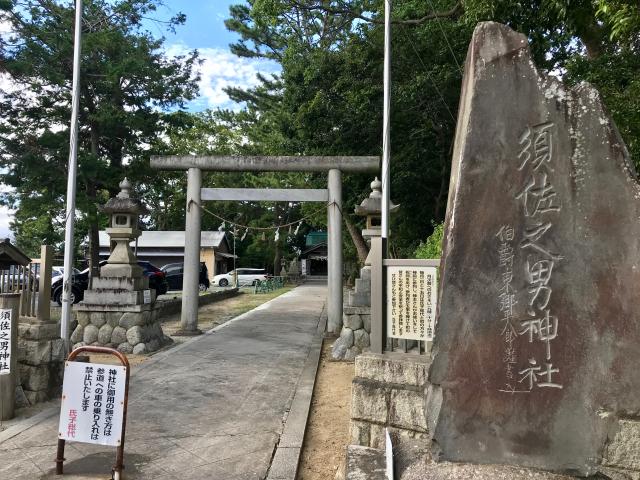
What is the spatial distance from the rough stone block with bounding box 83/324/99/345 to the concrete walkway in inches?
60.2

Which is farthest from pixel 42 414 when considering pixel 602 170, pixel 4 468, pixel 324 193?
pixel 324 193

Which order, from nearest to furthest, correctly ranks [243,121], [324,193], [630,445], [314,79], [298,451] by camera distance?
[630,445], [298,451], [324,193], [314,79], [243,121]

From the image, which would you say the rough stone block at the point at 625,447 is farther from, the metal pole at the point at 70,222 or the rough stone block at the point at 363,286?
the metal pole at the point at 70,222

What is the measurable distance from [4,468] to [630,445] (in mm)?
4626

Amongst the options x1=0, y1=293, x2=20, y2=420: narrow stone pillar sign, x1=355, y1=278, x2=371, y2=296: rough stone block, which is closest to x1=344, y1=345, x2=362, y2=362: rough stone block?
x1=355, y1=278, x2=371, y2=296: rough stone block

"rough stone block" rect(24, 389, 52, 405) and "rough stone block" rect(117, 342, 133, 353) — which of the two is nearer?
"rough stone block" rect(24, 389, 52, 405)

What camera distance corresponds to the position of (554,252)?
10.9 ft

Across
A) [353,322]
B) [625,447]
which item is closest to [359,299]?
[353,322]

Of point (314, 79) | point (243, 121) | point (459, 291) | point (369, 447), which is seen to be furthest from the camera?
point (243, 121)

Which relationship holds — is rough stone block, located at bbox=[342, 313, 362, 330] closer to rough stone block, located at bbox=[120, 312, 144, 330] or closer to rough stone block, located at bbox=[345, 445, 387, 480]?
rough stone block, located at bbox=[120, 312, 144, 330]

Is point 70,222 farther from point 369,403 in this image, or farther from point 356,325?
point 369,403

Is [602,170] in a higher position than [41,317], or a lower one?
higher

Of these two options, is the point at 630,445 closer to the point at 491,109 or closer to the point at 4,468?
the point at 491,109

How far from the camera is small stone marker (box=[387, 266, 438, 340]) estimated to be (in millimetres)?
4152
